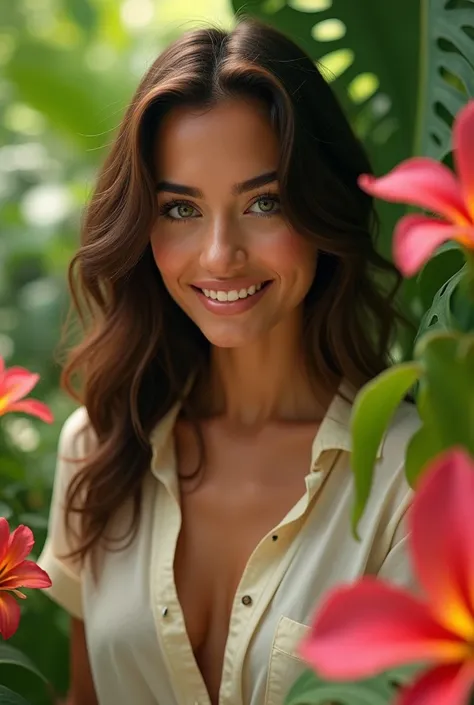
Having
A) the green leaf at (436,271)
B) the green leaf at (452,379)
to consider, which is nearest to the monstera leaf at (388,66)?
the green leaf at (436,271)

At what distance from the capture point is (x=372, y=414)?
0.61 m

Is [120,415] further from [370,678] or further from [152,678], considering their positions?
[370,678]

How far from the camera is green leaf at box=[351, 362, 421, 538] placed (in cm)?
60

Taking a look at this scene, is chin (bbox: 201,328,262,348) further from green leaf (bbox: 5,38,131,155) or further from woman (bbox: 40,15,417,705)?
green leaf (bbox: 5,38,131,155)

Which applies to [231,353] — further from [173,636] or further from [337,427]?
[173,636]

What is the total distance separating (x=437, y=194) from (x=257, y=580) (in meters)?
0.71

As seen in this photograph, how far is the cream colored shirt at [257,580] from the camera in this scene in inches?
45.2

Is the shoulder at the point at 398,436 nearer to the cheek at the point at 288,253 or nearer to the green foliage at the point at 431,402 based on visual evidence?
the cheek at the point at 288,253

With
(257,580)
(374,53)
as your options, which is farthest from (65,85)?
(257,580)

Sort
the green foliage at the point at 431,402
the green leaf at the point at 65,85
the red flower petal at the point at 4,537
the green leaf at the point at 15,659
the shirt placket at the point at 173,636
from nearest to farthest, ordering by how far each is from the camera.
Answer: the green foliage at the point at 431,402 → the red flower petal at the point at 4,537 → the green leaf at the point at 15,659 → the shirt placket at the point at 173,636 → the green leaf at the point at 65,85

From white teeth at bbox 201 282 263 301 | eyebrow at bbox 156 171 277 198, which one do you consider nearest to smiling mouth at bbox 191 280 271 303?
white teeth at bbox 201 282 263 301

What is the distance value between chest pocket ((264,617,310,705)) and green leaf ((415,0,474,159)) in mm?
593

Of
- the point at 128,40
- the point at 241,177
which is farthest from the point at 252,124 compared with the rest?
the point at 128,40

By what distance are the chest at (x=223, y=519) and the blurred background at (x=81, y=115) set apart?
23 centimetres
